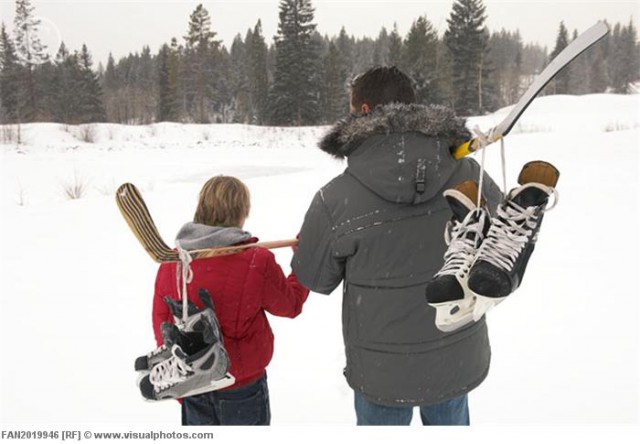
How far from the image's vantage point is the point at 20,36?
83.7ft

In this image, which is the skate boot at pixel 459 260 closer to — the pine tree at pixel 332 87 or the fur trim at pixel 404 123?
the fur trim at pixel 404 123

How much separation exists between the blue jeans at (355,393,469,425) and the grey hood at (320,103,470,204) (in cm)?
75

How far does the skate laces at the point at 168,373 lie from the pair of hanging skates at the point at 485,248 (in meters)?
0.84

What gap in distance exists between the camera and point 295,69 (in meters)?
31.0

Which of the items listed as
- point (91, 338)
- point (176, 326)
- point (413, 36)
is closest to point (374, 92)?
point (176, 326)

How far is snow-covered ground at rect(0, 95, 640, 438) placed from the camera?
264cm

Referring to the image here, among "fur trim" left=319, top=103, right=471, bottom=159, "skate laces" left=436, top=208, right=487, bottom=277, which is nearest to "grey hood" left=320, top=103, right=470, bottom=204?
"fur trim" left=319, top=103, right=471, bottom=159

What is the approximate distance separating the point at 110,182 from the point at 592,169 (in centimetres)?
950

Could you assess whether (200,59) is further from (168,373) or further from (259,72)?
(168,373)

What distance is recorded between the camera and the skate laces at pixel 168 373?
1.57 m

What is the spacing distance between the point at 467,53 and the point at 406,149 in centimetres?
3137

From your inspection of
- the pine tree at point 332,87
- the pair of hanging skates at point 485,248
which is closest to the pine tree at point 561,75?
the pine tree at point 332,87

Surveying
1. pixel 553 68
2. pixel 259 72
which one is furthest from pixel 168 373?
pixel 259 72

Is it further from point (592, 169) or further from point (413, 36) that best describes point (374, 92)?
point (413, 36)
